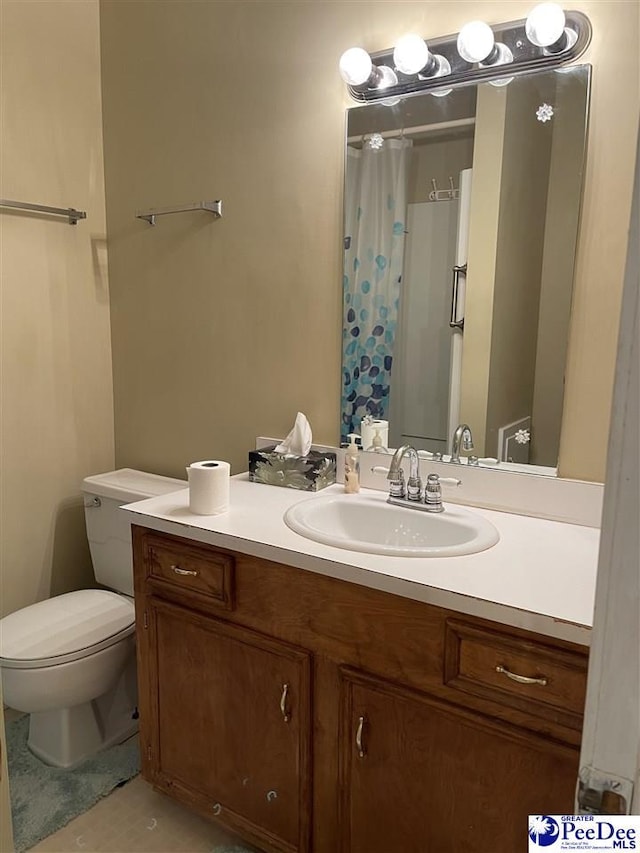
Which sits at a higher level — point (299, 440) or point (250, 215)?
point (250, 215)

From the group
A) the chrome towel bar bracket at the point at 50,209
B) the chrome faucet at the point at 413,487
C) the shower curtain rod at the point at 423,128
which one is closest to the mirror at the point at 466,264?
the shower curtain rod at the point at 423,128

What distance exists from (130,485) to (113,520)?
0.44 feet

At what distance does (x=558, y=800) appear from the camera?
113 cm

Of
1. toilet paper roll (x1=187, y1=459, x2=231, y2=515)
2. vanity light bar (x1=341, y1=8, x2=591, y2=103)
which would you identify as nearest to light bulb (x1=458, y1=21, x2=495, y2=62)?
vanity light bar (x1=341, y1=8, x2=591, y2=103)

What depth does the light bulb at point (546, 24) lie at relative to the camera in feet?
4.64

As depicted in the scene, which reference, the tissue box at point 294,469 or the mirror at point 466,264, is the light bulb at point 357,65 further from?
the tissue box at point 294,469

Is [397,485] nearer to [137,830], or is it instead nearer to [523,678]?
[523,678]

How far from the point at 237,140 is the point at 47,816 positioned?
2052mm

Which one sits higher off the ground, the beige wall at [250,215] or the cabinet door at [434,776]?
the beige wall at [250,215]

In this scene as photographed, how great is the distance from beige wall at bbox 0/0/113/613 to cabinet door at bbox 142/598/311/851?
87 centimetres

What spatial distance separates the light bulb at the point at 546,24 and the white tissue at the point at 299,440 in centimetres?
110

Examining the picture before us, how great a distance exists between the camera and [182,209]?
2.13 m
